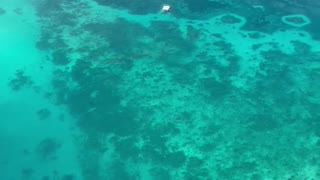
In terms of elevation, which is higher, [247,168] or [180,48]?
[180,48]

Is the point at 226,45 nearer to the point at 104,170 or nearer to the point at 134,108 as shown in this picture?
the point at 134,108

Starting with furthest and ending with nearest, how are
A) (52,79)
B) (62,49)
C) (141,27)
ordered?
1. (141,27)
2. (62,49)
3. (52,79)

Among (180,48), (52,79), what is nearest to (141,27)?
(180,48)

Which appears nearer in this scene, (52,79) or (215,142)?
(215,142)

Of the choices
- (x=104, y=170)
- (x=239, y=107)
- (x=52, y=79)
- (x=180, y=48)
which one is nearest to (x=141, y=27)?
(x=180, y=48)

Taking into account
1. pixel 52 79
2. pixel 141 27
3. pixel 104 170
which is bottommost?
pixel 104 170

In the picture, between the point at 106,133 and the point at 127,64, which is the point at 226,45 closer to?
the point at 127,64

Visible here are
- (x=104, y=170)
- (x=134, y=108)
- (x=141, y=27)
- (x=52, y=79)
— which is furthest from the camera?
(x=141, y=27)
